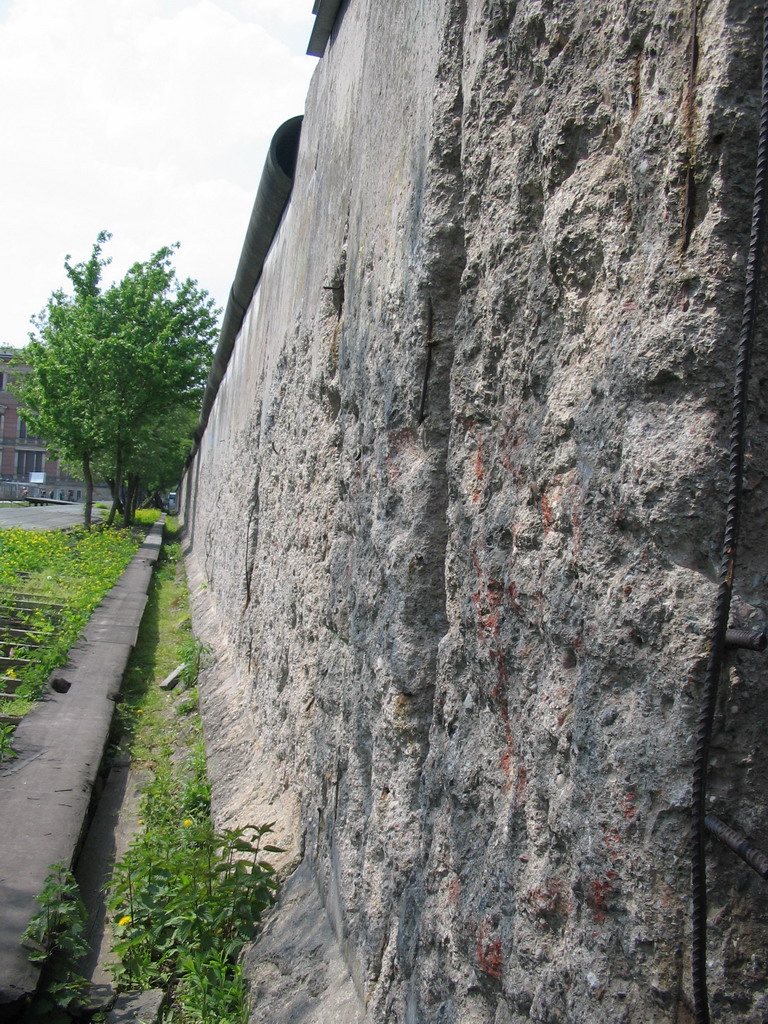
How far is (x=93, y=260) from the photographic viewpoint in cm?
2228

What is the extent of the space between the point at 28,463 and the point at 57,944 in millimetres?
57381

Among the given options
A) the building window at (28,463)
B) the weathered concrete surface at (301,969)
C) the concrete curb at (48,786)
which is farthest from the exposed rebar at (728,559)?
the building window at (28,463)

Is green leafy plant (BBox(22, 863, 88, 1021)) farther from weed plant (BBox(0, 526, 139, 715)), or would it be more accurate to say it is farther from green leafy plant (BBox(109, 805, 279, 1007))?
weed plant (BBox(0, 526, 139, 715))

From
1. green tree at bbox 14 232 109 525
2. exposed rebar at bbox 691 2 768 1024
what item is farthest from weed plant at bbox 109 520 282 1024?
green tree at bbox 14 232 109 525

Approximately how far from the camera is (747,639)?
95 centimetres

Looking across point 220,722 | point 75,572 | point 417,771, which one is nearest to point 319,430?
point 417,771

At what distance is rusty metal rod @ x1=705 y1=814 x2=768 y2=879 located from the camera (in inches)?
35.0

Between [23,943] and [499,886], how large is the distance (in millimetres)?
1918

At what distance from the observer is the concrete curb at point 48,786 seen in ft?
9.09

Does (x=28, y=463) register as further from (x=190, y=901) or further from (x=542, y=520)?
(x=542, y=520)

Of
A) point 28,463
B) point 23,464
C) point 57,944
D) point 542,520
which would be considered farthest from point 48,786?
point 28,463

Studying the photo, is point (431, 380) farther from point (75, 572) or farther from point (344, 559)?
point (75, 572)

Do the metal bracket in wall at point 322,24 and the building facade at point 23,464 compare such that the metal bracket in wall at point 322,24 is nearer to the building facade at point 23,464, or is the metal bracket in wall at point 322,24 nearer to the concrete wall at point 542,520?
the concrete wall at point 542,520

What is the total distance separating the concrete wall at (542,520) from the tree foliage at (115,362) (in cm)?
1919
